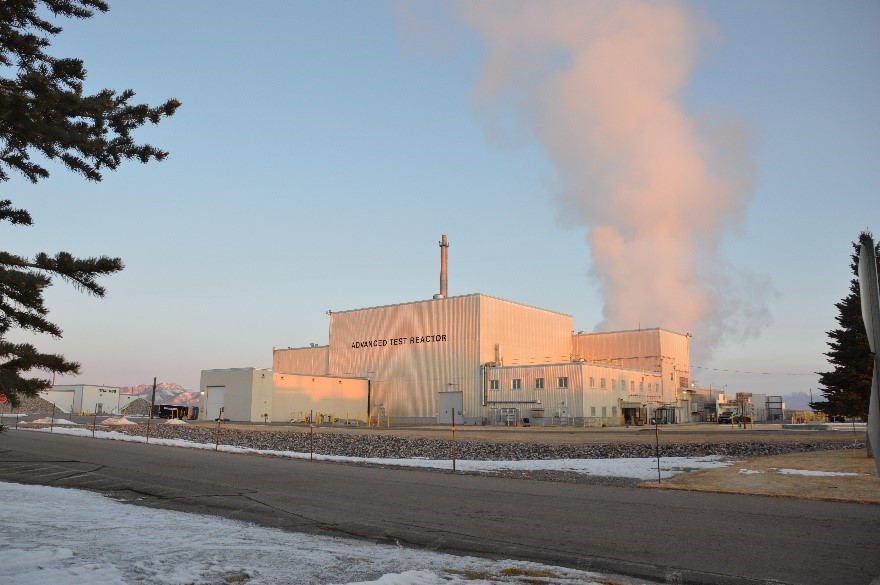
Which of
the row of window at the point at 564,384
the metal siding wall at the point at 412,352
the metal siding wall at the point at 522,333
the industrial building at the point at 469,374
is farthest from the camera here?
the metal siding wall at the point at 522,333

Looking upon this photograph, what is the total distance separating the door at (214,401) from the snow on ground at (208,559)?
60840 millimetres

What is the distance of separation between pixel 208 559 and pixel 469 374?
202 feet

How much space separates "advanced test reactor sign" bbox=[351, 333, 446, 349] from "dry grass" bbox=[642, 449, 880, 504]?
169 ft

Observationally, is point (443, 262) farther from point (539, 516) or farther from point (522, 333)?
point (539, 516)

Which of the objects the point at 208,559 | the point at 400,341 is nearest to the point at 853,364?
the point at 208,559

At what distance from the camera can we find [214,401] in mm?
68938

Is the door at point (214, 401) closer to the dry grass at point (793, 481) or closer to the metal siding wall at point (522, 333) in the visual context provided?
the metal siding wall at point (522, 333)

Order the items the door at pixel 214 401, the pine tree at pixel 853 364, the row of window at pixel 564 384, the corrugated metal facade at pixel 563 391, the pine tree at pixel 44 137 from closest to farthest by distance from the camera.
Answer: the pine tree at pixel 44 137 → the pine tree at pixel 853 364 → the corrugated metal facade at pixel 563 391 → the row of window at pixel 564 384 → the door at pixel 214 401

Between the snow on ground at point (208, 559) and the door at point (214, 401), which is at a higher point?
the door at point (214, 401)

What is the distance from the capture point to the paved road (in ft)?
25.5

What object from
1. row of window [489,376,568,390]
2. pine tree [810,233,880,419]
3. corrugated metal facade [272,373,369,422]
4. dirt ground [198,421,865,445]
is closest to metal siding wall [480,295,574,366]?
row of window [489,376,568,390]

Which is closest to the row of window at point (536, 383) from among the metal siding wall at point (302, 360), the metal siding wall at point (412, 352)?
the metal siding wall at point (412, 352)

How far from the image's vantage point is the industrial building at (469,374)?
6328cm

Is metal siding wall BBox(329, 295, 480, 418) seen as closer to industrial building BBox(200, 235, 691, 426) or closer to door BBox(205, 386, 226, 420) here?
industrial building BBox(200, 235, 691, 426)
